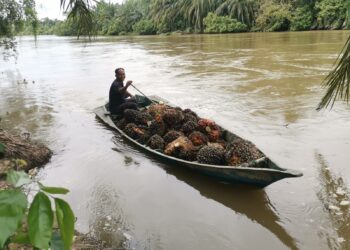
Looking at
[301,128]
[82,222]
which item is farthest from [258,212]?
[301,128]

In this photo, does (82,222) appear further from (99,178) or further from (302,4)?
(302,4)

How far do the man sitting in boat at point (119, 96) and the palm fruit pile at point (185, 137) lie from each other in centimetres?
42

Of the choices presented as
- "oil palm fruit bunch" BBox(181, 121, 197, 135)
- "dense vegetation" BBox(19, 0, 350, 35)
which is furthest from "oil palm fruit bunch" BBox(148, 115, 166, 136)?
"dense vegetation" BBox(19, 0, 350, 35)

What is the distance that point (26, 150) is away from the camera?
589 centimetres

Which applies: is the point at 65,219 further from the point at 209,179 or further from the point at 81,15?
the point at 209,179

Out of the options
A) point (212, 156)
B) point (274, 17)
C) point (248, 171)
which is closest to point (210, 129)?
point (212, 156)

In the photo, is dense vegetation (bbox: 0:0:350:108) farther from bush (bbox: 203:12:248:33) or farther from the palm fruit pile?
the palm fruit pile

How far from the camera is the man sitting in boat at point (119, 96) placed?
24.7ft

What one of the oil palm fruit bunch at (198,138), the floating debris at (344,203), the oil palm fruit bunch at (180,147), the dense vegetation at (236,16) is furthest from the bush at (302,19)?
the floating debris at (344,203)

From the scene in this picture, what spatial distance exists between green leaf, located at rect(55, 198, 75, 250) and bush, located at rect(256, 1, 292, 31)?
40800 mm

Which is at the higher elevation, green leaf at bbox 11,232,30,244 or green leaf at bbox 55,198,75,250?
green leaf at bbox 55,198,75,250

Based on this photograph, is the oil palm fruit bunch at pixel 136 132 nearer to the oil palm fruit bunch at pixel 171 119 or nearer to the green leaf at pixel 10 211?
Result: the oil palm fruit bunch at pixel 171 119

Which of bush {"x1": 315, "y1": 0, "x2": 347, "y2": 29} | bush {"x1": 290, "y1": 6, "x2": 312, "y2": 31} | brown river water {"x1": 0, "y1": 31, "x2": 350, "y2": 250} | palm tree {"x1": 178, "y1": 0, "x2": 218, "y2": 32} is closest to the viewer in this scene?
brown river water {"x1": 0, "y1": 31, "x2": 350, "y2": 250}

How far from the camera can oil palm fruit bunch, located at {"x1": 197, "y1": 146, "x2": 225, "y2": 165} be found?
495cm
